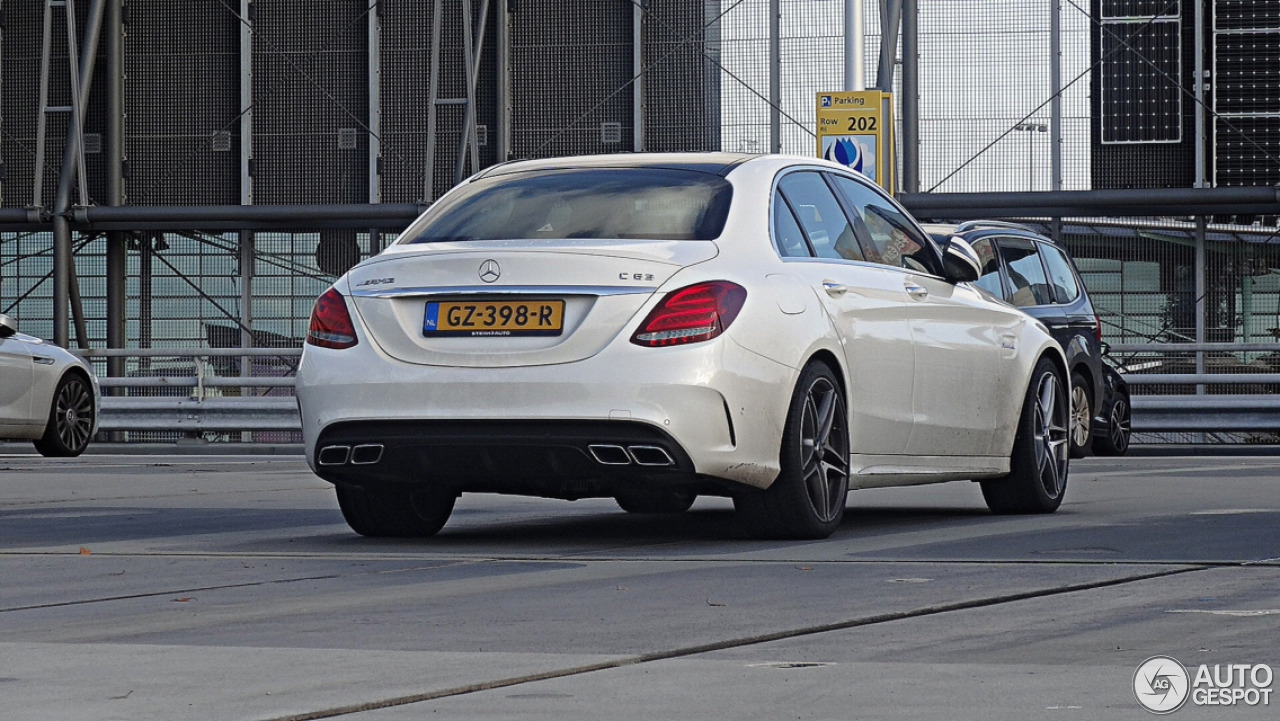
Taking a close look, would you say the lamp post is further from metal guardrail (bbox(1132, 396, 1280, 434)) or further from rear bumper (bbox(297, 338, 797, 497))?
rear bumper (bbox(297, 338, 797, 497))

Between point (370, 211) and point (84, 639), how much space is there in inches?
871

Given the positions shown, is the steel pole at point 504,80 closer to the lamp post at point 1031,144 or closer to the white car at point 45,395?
the lamp post at point 1031,144

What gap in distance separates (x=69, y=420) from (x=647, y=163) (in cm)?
1053

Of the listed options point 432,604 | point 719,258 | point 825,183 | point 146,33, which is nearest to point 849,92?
point 825,183

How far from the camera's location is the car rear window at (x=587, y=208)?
23.4 ft

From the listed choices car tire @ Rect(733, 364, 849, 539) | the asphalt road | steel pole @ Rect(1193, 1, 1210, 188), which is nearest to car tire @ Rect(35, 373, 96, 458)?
the asphalt road

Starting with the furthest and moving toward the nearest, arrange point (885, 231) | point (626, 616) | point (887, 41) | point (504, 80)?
point (504, 80)
point (887, 41)
point (885, 231)
point (626, 616)

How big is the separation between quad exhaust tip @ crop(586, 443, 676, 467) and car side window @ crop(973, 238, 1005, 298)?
704cm

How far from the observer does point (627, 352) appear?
260 inches

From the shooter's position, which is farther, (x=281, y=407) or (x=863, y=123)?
(x=281, y=407)

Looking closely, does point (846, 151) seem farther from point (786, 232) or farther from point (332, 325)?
point (332, 325)

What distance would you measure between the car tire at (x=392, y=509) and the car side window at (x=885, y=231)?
1906 millimetres

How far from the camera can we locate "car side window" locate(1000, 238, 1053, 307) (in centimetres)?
1375

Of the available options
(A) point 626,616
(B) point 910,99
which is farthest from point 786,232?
(B) point 910,99
